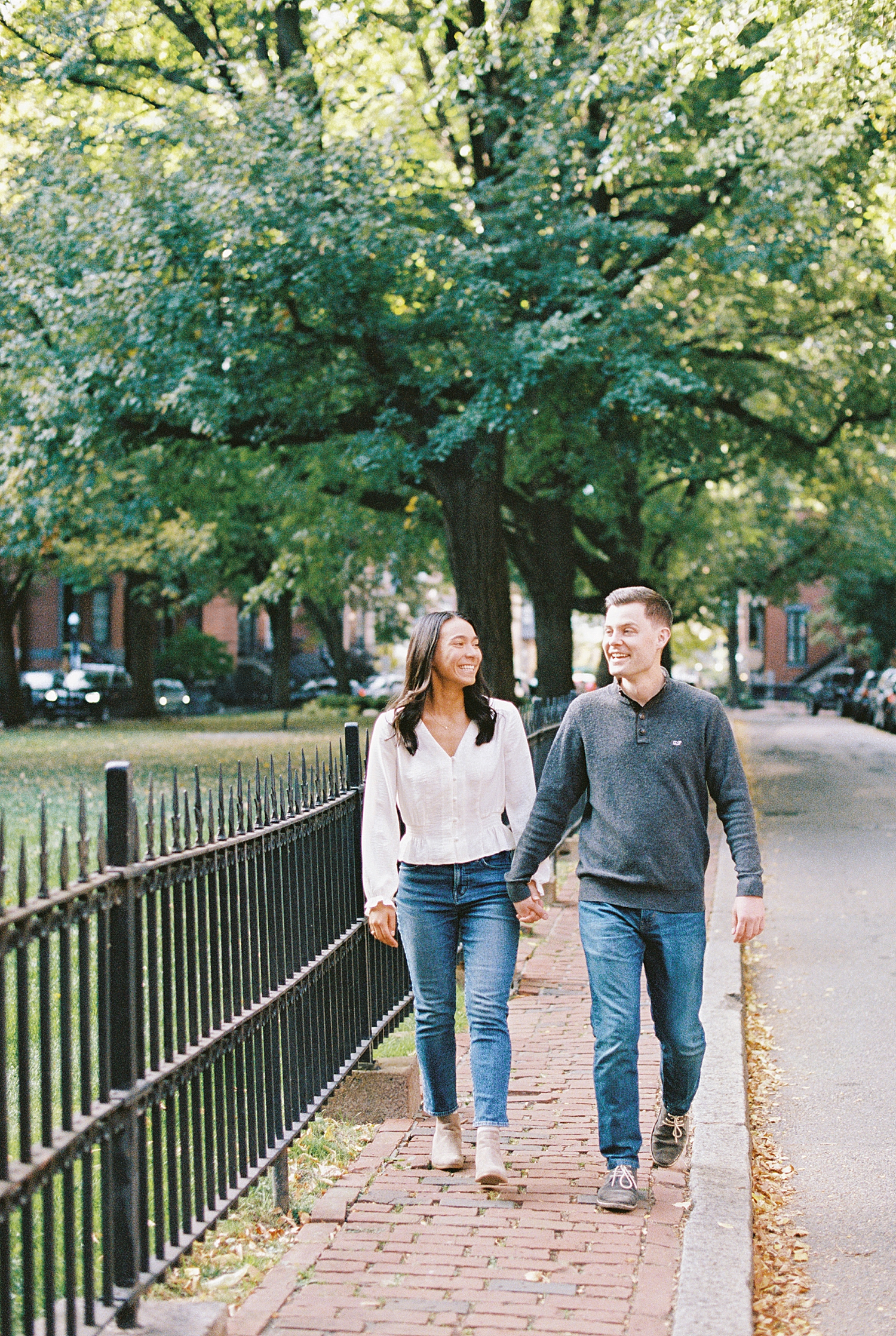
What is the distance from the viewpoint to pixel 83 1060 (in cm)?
313

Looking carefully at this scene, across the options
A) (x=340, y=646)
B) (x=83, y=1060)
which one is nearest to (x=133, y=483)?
(x=83, y=1060)

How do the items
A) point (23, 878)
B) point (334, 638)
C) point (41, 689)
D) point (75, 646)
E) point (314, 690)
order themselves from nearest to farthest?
point (23, 878) < point (41, 689) < point (334, 638) < point (75, 646) < point (314, 690)

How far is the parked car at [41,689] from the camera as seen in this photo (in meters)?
42.2

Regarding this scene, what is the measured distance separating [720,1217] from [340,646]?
148ft

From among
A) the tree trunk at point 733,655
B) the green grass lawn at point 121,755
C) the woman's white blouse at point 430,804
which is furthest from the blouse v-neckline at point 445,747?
the tree trunk at point 733,655

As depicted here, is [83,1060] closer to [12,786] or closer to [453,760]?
[453,760]

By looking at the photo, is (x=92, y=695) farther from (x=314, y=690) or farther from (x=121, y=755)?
(x=121, y=755)

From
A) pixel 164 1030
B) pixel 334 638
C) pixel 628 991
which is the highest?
pixel 334 638

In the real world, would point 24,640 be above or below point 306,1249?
above

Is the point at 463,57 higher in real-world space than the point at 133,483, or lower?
higher

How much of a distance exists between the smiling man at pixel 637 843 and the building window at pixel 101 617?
55.7 metres

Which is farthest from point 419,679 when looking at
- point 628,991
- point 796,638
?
point 796,638

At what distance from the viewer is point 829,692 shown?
2112 inches

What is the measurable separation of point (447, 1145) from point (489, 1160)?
272 mm
